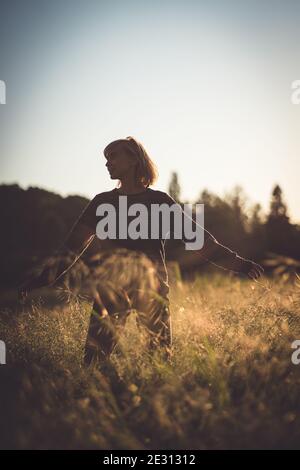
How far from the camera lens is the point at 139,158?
3.03m

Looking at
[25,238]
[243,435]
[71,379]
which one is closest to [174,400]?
[243,435]

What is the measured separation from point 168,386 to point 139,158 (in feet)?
5.55

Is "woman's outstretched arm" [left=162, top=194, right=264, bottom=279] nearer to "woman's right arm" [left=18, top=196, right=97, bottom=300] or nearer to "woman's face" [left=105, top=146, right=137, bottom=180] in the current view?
"woman's face" [left=105, top=146, right=137, bottom=180]

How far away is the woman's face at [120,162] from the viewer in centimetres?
300

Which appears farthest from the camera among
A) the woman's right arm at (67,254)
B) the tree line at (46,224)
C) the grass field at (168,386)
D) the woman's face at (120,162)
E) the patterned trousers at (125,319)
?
the tree line at (46,224)

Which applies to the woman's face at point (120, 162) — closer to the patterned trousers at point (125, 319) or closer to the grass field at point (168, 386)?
the patterned trousers at point (125, 319)

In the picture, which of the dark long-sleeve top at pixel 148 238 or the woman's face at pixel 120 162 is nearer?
the dark long-sleeve top at pixel 148 238

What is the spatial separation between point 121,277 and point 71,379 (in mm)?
719

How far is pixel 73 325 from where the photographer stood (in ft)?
10.9

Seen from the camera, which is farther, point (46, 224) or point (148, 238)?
point (46, 224)

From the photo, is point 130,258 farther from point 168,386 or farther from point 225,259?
point 168,386

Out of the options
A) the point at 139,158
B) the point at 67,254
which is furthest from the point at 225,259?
the point at 67,254

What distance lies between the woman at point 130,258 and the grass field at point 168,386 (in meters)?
0.14

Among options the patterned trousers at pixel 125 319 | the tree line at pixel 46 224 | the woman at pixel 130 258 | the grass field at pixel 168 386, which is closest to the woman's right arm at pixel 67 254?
the woman at pixel 130 258
